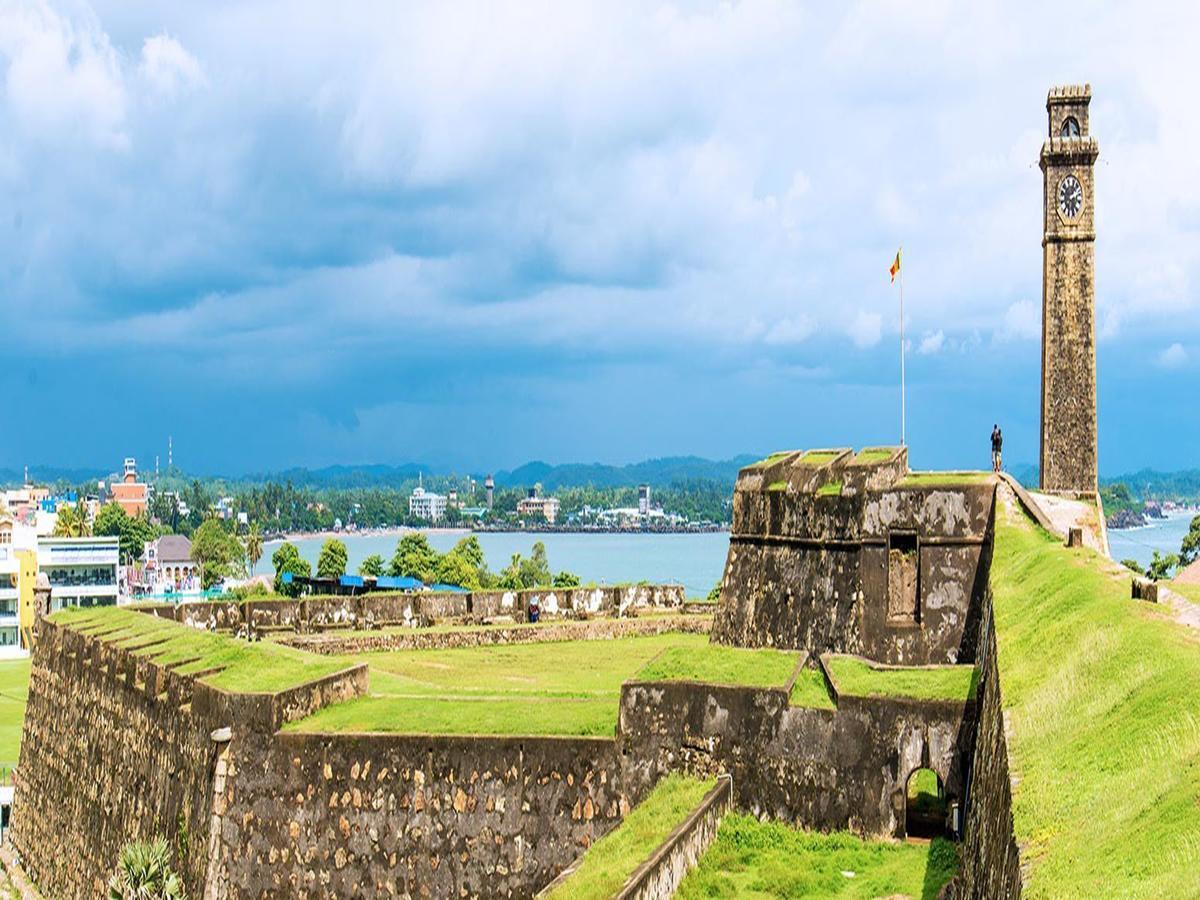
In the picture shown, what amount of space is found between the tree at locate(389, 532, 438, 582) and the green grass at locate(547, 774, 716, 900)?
47529 mm

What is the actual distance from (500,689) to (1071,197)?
18168 mm

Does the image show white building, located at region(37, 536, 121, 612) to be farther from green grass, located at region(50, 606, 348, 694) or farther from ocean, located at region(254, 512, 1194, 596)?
green grass, located at region(50, 606, 348, 694)

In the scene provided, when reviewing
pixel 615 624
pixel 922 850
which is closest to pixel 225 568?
pixel 615 624

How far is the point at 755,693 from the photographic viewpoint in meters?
13.6

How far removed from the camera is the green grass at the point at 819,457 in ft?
68.5

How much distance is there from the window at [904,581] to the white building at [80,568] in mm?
54804

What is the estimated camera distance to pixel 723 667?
14359 mm

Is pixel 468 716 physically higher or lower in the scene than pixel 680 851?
higher

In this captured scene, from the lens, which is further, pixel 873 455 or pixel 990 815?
pixel 873 455

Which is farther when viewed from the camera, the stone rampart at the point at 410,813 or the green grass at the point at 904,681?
the stone rampart at the point at 410,813

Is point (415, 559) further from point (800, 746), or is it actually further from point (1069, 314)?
point (800, 746)

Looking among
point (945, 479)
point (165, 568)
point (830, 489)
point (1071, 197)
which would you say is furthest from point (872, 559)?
point (165, 568)

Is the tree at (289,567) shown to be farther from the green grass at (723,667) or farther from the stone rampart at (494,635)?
the green grass at (723,667)

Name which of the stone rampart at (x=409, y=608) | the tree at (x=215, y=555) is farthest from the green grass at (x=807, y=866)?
the tree at (x=215, y=555)
